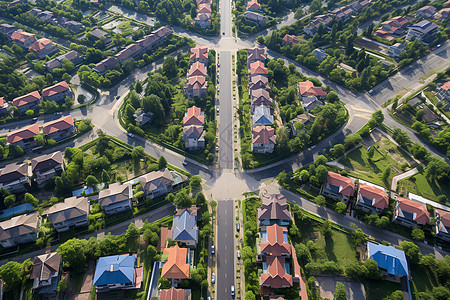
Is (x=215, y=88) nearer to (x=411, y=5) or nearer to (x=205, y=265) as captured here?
(x=205, y=265)

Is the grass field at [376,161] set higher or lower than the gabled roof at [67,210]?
higher

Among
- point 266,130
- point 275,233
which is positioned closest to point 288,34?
point 266,130

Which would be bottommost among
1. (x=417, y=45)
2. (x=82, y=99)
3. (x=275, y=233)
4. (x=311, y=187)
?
(x=275, y=233)

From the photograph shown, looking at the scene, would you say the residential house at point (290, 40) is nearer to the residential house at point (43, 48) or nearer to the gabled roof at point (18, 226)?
the residential house at point (43, 48)

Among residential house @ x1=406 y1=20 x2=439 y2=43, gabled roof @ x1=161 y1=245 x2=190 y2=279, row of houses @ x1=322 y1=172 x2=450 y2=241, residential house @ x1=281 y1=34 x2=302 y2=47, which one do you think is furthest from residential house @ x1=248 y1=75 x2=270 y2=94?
residential house @ x1=406 y1=20 x2=439 y2=43

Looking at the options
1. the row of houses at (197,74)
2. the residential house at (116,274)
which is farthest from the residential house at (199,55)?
A: the residential house at (116,274)

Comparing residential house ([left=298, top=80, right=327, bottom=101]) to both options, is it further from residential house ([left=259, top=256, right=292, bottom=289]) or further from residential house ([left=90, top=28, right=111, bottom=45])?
residential house ([left=90, top=28, right=111, bottom=45])
